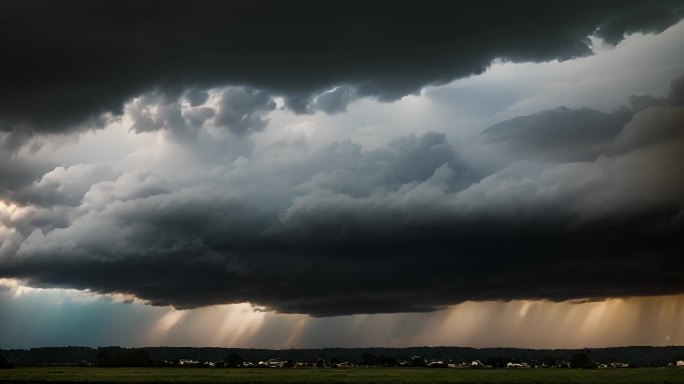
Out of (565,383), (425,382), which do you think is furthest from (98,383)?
(565,383)

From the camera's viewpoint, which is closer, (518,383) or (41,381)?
(518,383)

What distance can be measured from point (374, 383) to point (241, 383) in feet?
105

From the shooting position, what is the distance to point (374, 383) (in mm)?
163500

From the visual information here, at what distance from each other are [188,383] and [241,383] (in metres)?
12.5

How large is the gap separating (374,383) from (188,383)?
144 ft

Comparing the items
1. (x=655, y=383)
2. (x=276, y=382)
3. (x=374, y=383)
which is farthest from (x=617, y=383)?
(x=276, y=382)

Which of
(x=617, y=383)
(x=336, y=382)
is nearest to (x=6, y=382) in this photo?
(x=336, y=382)

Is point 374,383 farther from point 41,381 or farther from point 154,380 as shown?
point 41,381

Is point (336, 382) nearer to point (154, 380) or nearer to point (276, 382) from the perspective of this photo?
point (276, 382)

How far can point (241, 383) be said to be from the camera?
549 feet

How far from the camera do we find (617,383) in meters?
162

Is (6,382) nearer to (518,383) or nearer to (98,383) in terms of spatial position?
(98,383)

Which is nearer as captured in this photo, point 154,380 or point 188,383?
point 188,383

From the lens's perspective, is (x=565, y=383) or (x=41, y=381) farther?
(x=41, y=381)
